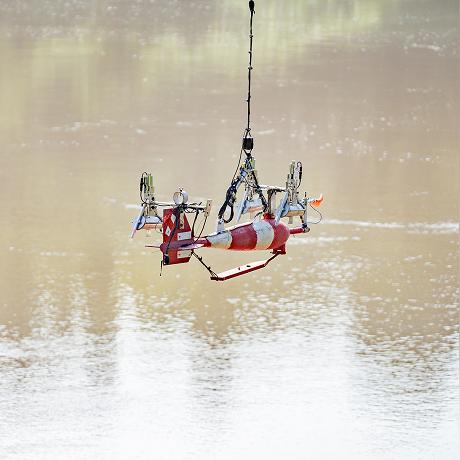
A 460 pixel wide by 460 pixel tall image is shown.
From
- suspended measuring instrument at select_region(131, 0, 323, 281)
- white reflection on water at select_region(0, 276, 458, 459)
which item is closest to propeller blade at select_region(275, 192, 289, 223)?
suspended measuring instrument at select_region(131, 0, 323, 281)

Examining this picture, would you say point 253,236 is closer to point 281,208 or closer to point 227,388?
point 281,208

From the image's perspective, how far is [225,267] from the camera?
25344mm

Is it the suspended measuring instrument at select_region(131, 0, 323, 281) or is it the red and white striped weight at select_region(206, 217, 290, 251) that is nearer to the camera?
the suspended measuring instrument at select_region(131, 0, 323, 281)

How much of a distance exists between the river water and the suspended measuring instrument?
1175 cm

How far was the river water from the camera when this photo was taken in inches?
899

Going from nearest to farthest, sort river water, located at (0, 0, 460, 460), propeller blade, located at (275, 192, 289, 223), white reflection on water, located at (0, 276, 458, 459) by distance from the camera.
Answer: propeller blade, located at (275, 192, 289, 223) < white reflection on water, located at (0, 276, 458, 459) < river water, located at (0, 0, 460, 460)

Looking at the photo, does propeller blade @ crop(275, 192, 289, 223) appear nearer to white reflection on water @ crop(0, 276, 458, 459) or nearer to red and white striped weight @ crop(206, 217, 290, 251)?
red and white striped weight @ crop(206, 217, 290, 251)

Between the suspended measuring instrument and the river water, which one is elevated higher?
the suspended measuring instrument

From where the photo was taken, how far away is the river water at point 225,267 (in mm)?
22828

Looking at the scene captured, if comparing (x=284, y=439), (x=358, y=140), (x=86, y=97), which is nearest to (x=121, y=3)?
(x=86, y=97)

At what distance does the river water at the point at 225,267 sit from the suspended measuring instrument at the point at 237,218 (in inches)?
463

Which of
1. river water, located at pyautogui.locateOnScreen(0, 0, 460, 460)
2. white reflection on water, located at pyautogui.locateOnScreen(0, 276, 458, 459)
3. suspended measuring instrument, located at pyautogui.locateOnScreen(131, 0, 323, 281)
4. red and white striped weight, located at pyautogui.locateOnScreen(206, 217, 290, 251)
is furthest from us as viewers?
river water, located at pyautogui.locateOnScreen(0, 0, 460, 460)

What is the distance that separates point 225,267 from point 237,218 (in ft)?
49.3

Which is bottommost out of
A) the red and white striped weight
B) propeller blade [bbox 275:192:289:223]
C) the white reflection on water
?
the white reflection on water
